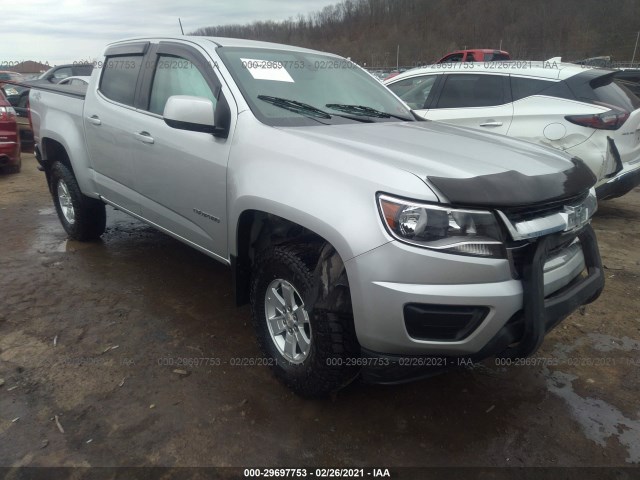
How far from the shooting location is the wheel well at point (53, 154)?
4598mm

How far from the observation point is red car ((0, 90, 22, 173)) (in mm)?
7715

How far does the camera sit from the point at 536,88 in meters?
5.17

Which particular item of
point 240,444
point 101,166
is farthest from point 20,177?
point 240,444

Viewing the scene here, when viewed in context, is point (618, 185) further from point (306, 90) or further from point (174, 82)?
point (174, 82)

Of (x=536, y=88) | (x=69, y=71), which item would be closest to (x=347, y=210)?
(x=536, y=88)

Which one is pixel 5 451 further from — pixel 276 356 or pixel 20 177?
pixel 20 177

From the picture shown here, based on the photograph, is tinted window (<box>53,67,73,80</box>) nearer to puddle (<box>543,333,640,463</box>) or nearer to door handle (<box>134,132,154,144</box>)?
door handle (<box>134,132,154,144</box>)

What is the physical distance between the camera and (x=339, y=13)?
79.5 m

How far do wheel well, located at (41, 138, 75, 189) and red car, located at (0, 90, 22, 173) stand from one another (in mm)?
3762

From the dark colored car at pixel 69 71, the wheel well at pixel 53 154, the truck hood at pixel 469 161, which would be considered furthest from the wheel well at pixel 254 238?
the dark colored car at pixel 69 71

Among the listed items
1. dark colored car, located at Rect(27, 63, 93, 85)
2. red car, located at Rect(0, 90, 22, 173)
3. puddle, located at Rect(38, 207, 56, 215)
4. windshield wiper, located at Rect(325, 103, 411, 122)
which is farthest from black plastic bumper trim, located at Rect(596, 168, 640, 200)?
dark colored car, located at Rect(27, 63, 93, 85)

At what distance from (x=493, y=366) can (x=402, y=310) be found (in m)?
1.34

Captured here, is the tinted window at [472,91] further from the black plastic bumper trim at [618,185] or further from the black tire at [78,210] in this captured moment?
the black tire at [78,210]

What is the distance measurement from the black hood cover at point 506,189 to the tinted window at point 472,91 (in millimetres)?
3596
